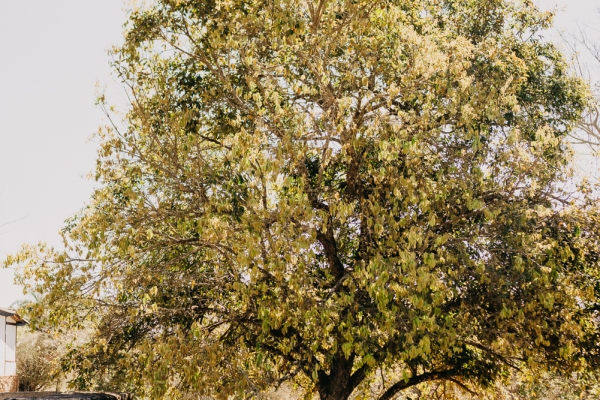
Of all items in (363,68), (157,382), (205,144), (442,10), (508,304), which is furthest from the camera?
(442,10)

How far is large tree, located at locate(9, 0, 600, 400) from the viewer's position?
30.0 feet

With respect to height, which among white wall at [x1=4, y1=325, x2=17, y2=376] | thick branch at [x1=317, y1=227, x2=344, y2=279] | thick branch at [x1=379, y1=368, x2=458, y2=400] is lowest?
thick branch at [x1=379, y1=368, x2=458, y2=400]

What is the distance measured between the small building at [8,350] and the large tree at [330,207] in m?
15.5

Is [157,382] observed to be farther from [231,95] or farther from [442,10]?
[442,10]

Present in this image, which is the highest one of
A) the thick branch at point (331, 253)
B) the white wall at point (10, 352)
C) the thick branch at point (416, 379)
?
the white wall at point (10, 352)

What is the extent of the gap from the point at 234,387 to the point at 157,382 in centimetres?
125

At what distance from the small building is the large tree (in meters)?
15.5

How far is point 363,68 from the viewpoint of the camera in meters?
11.1

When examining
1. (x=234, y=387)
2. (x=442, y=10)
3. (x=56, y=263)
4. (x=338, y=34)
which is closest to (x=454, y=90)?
(x=338, y=34)

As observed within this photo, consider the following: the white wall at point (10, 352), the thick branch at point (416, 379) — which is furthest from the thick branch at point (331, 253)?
the white wall at point (10, 352)

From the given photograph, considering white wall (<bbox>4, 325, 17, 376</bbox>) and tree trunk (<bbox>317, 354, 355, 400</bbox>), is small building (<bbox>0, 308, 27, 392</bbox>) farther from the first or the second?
tree trunk (<bbox>317, 354, 355, 400</bbox>)

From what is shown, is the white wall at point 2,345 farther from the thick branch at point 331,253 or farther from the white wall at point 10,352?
the thick branch at point 331,253

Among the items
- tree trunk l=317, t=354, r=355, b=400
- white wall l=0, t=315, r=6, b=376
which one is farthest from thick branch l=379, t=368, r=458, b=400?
white wall l=0, t=315, r=6, b=376

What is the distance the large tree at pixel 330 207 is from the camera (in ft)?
30.0
